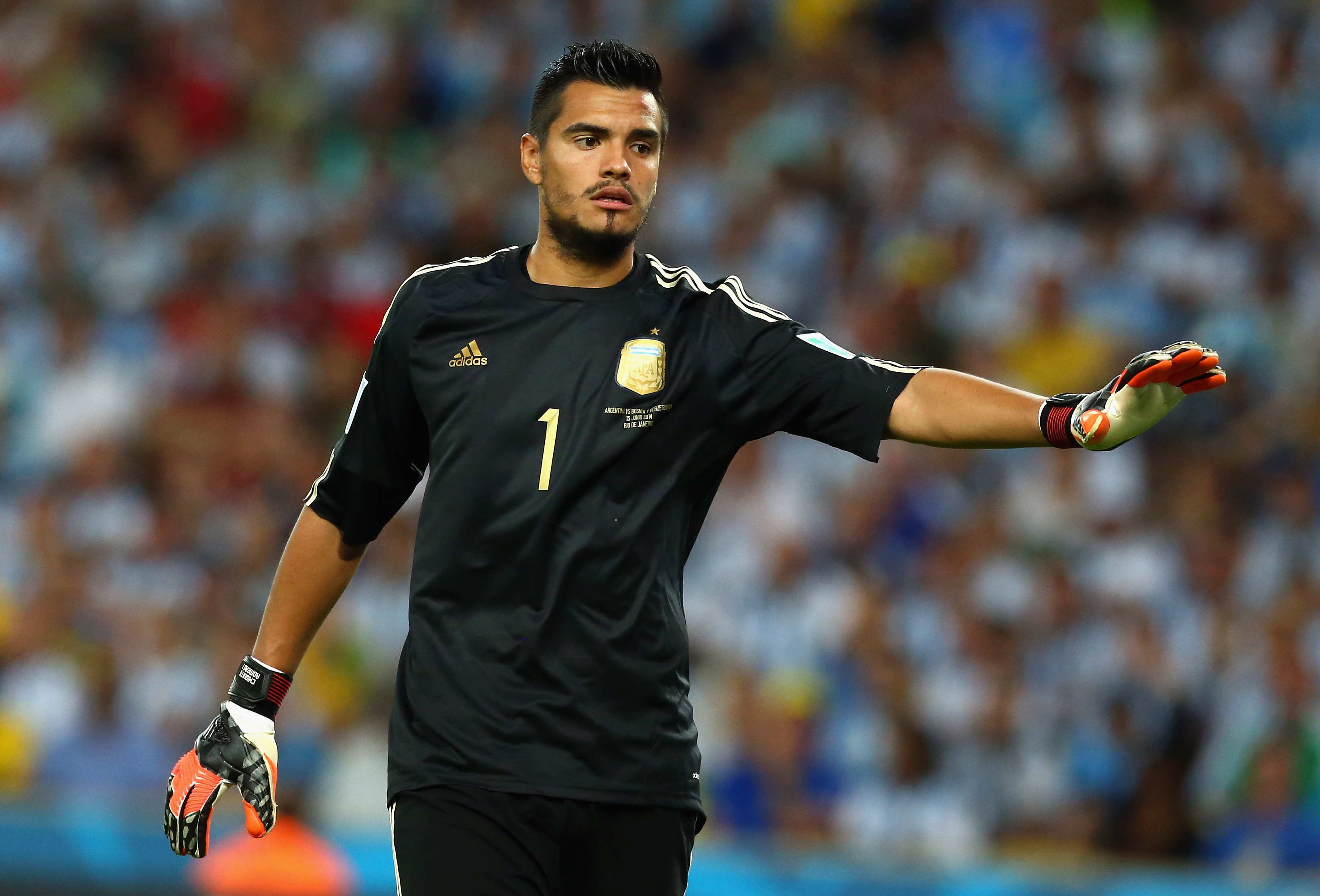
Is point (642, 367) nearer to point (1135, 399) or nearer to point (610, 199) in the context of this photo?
point (610, 199)

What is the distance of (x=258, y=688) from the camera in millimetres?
4098

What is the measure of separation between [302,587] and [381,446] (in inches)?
14.7

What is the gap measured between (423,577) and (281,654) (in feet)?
1.74

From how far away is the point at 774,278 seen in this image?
33.6 ft

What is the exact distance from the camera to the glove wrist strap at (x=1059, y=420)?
339cm

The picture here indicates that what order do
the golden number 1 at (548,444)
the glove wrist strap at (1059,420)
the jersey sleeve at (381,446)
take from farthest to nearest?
1. the jersey sleeve at (381,446)
2. the golden number 1 at (548,444)
3. the glove wrist strap at (1059,420)

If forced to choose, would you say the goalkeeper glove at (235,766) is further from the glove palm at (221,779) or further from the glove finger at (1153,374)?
the glove finger at (1153,374)

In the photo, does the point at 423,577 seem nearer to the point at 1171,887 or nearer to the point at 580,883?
the point at 580,883

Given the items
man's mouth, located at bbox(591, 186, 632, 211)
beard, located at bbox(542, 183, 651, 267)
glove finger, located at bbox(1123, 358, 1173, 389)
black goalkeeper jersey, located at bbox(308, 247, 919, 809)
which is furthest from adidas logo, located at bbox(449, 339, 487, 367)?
glove finger, located at bbox(1123, 358, 1173, 389)

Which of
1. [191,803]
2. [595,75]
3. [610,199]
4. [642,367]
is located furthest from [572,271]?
[191,803]

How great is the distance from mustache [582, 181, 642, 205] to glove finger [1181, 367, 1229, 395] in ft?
3.88

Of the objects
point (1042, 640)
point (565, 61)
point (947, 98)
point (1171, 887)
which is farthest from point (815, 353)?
point (947, 98)

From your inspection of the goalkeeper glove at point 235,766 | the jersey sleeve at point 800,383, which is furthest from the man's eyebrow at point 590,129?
the goalkeeper glove at point 235,766

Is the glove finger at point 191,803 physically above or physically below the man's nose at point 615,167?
below
